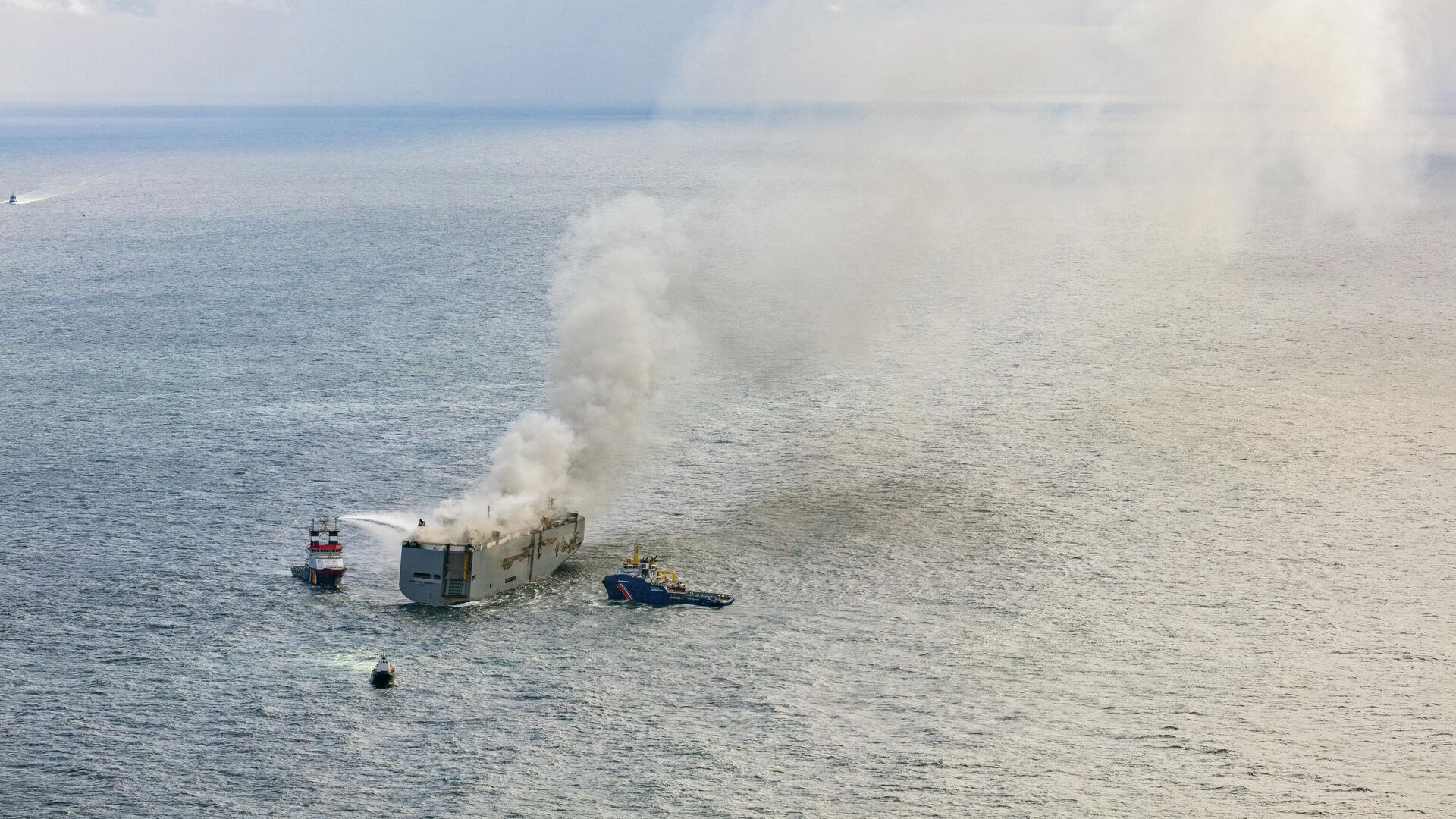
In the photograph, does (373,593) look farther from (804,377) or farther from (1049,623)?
(804,377)

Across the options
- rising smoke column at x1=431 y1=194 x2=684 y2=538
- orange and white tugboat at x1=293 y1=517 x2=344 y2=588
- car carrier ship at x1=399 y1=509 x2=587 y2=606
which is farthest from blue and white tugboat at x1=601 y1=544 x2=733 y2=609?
orange and white tugboat at x1=293 y1=517 x2=344 y2=588

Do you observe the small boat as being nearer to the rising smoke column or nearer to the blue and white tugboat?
the blue and white tugboat

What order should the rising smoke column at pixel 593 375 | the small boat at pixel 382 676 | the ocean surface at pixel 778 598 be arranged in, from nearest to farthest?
the ocean surface at pixel 778 598 → the small boat at pixel 382 676 → the rising smoke column at pixel 593 375

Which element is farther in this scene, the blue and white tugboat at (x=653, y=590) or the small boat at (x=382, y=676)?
the blue and white tugboat at (x=653, y=590)

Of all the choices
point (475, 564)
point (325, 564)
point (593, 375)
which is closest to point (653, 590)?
point (475, 564)

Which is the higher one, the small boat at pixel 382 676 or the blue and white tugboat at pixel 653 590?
the blue and white tugboat at pixel 653 590

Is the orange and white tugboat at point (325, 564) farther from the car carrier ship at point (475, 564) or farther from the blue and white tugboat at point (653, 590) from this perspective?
the blue and white tugboat at point (653, 590)

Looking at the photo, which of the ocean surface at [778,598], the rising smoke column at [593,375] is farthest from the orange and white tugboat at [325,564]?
the rising smoke column at [593,375]

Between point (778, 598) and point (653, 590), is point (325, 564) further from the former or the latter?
point (778, 598)
